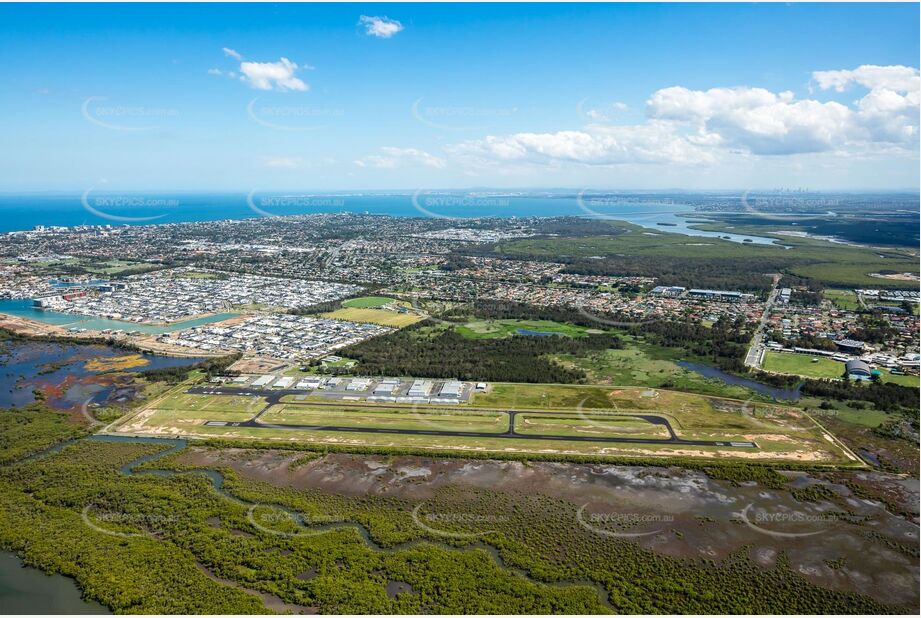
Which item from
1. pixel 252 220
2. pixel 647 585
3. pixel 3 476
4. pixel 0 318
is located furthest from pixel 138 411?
pixel 252 220

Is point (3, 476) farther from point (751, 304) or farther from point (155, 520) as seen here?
point (751, 304)

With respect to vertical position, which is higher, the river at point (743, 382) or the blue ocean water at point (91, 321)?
the blue ocean water at point (91, 321)

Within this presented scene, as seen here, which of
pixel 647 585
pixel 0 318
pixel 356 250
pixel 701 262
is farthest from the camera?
pixel 356 250

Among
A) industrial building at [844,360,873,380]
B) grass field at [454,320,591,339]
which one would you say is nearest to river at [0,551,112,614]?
grass field at [454,320,591,339]

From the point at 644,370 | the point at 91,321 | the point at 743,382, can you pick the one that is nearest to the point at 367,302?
the point at 91,321

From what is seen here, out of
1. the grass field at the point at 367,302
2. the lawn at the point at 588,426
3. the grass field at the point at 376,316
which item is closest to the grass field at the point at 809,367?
the lawn at the point at 588,426

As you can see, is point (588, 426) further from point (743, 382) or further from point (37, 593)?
point (37, 593)

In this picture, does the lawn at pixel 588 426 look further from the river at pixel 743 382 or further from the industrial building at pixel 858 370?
the industrial building at pixel 858 370

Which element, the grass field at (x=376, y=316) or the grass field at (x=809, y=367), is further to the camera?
the grass field at (x=376, y=316)
